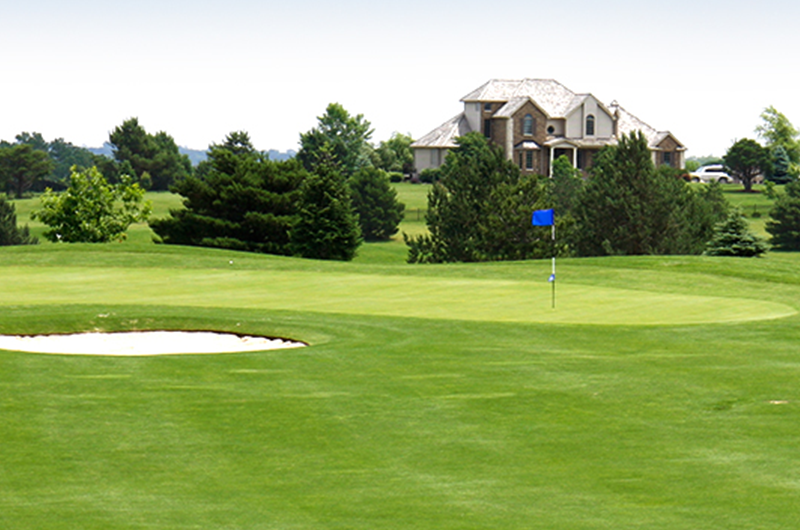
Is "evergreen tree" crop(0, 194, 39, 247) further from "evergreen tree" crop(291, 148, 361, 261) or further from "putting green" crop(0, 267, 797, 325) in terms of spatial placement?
"putting green" crop(0, 267, 797, 325)

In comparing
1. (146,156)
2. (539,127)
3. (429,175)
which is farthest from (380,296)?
(146,156)

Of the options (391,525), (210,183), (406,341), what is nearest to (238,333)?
(406,341)

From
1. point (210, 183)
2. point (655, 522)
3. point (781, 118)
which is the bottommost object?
point (655, 522)

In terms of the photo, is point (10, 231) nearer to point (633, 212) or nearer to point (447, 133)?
point (633, 212)

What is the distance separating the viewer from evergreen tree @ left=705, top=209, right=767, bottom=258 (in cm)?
5228

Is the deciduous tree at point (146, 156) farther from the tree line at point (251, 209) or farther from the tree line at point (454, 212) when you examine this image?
the tree line at point (454, 212)

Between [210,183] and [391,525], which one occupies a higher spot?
[210,183]

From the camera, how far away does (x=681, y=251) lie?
7819cm

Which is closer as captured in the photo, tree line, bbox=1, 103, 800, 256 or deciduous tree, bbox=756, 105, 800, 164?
tree line, bbox=1, 103, 800, 256

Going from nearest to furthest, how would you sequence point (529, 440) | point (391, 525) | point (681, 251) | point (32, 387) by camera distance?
point (391, 525)
point (529, 440)
point (32, 387)
point (681, 251)

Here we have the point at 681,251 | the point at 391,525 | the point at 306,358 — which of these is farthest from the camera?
the point at 681,251

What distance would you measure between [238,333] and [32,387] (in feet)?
24.3

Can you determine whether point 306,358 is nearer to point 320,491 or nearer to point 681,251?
point 320,491

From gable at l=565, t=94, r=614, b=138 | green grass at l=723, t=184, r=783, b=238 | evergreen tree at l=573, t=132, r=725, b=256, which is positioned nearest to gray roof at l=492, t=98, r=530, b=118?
gable at l=565, t=94, r=614, b=138
